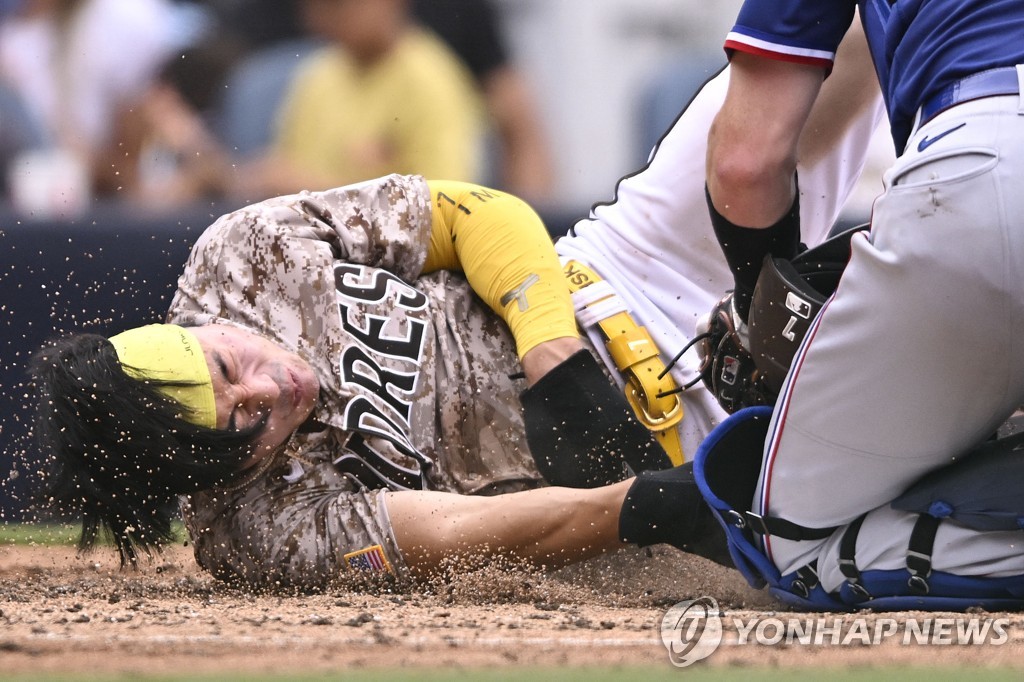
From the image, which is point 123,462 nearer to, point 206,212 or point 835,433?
point 835,433

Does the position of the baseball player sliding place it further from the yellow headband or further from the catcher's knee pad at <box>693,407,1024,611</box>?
the yellow headband

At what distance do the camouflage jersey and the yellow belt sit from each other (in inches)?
8.7

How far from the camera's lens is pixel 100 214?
4.15 m

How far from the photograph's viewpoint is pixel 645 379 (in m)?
2.73

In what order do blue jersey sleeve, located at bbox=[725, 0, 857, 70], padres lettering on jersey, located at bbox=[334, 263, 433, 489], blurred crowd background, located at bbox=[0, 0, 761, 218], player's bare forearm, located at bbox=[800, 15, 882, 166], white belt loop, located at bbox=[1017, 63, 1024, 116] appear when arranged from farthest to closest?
blurred crowd background, located at bbox=[0, 0, 761, 218] < player's bare forearm, located at bbox=[800, 15, 882, 166] < padres lettering on jersey, located at bbox=[334, 263, 433, 489] < blue jersey sleeve, located at bbox=[725, 0, 857, 70] < white belt loop, located at bbox=[1017, 63, 1024, 116]

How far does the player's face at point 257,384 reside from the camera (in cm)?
242

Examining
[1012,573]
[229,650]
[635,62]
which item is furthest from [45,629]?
[635,62]

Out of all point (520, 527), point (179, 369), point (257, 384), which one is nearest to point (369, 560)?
point (520, 527)

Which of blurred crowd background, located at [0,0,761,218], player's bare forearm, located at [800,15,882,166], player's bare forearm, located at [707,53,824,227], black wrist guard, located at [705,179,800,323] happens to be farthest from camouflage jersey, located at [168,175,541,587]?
blurred crowd background, located at [0,0,761,218]

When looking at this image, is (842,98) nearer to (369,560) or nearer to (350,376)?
(350,376)

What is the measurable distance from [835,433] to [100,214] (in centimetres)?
284

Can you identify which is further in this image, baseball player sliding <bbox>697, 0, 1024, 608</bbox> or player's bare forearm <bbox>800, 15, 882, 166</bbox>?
player's bare forearm <bbox>800, 15, 882, 166</bbox>

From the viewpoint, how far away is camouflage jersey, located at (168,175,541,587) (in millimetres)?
2438

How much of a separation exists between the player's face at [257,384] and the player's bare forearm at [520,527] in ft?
0.91
